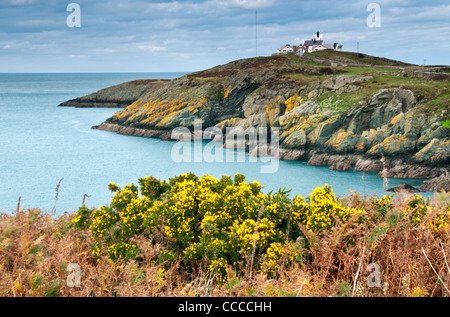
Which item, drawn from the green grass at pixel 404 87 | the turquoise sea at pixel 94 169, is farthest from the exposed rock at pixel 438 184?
the green grass at pixel 404 87

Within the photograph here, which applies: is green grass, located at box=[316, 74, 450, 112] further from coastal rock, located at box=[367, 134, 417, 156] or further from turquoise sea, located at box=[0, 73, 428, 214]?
turquoise sea, located at box=[0, 73, 428, 214]

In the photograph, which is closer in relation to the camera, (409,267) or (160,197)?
(409,267)

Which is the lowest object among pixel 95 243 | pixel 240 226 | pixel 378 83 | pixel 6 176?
pixel 6 176

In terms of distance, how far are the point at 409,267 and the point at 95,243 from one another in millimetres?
5606

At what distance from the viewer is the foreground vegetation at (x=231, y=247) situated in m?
5.32

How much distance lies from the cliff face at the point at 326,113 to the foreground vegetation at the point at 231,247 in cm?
3577

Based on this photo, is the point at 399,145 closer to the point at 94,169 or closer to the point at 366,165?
the point at 366,165

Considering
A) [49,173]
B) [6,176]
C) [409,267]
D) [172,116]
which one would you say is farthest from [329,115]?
[409,267]

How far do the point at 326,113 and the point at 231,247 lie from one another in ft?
151

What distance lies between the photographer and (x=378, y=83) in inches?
2153

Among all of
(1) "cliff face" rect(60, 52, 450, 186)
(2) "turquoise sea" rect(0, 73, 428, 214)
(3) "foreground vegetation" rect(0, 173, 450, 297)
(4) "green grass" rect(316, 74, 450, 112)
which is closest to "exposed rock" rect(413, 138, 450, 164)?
(1) "cliff face" rect(60, 52, 450, 186)

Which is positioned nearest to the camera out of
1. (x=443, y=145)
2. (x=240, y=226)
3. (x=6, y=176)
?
(x=240, y=226)

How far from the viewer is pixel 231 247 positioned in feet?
22.7
